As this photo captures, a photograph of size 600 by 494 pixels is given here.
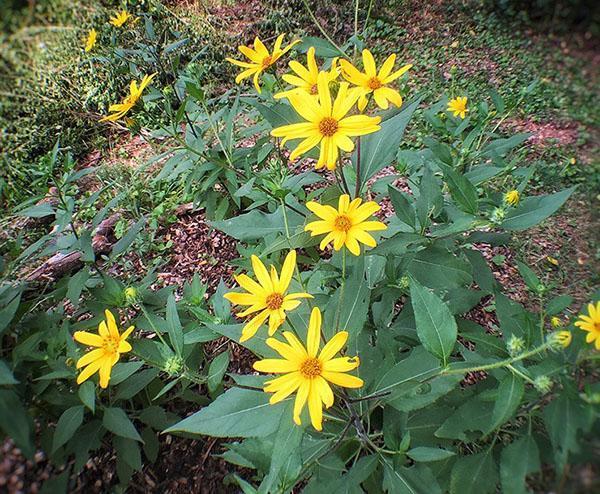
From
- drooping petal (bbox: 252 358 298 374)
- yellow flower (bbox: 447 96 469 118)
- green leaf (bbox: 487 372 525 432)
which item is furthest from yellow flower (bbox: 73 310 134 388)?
yellow flower (bbox: 447 96 469 118)

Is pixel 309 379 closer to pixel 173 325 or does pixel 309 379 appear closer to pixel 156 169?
pixel 173 325

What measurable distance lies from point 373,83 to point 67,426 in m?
1.41

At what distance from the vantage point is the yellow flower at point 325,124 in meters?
1.14

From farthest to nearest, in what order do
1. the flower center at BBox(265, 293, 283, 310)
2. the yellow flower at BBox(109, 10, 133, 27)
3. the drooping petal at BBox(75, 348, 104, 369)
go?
the yellow flower at BBox(109, 10, 133, 27) < the drooping petal at BBox(75, 348, 104, 369) < the flower center at BBox(265, 293, 283, 310)

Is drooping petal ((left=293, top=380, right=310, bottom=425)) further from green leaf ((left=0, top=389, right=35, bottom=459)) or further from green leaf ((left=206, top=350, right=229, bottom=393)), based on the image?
green leaf ((left=0, top=389, right=35, bottom=459))

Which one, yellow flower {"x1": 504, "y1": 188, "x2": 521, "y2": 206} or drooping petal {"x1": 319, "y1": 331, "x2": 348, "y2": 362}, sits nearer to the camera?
drooping petal {"x1": 319, "y1": 331, "x2": 348, "y2": 362}

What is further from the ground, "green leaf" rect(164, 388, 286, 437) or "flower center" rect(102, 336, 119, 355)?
"flower center" rect(102, 336, 119, 355)

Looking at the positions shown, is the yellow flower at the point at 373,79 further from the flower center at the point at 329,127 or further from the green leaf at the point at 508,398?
the green leaf at the point at 508,398

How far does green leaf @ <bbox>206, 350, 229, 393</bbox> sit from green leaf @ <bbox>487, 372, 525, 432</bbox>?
80 centimetres

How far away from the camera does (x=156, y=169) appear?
9.99 ft

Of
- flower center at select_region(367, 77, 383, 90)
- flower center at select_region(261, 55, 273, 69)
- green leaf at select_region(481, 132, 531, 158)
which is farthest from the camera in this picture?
green leaf at select_region(481, 132, 531, 158)

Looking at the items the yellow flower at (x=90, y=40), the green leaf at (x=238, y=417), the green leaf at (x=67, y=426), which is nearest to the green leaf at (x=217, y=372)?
the green leaf at (x=238, y=417)

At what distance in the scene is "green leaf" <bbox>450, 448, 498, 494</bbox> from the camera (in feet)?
3.71

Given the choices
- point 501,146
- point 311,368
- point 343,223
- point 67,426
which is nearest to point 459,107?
point 501,146
